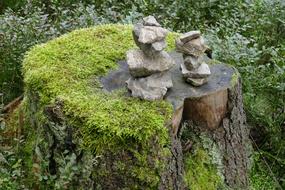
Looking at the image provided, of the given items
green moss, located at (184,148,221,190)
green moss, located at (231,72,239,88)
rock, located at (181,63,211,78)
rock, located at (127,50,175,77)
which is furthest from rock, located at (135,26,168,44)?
green moss, located at (184,148,221,190)

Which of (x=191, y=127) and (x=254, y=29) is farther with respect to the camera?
(x=254, y=29)

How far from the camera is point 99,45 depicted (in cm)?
387

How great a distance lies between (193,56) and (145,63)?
0.35m

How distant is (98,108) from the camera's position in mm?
3133

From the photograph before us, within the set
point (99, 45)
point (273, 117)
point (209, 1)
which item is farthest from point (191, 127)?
Result: point (209, 1)

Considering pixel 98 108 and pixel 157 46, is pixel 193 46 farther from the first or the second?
pixel 98 108

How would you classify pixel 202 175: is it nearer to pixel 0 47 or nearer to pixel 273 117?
pixel 273 117

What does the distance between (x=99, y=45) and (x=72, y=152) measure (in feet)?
3.19

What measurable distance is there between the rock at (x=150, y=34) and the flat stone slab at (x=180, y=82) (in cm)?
37

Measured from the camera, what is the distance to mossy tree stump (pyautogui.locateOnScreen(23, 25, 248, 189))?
9.93ft

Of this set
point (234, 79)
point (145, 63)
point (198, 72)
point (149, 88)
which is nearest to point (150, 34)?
point (145, 63)

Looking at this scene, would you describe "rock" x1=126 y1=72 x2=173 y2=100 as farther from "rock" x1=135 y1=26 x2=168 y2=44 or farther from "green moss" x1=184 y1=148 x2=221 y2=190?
"green moss" x1=184 y1=148 x2=221 y2=190

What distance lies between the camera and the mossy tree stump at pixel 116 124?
3.03m

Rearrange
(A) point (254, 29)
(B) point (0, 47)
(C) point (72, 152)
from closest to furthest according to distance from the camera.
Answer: (C) point (72, 152) < (B) point (0, 47) < (A) point (254, 29)
